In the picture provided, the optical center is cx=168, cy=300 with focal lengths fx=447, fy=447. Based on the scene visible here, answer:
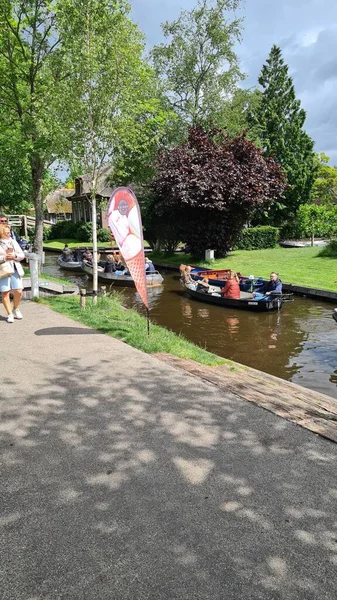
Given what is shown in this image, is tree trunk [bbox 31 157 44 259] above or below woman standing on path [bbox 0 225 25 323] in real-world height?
above

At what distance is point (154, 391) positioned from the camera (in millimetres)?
5461

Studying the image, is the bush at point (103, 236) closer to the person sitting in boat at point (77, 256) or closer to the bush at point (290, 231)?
the person sitting in boat at point (77, 256)

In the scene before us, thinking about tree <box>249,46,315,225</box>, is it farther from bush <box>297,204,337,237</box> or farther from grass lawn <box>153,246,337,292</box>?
grass lawn <box>153,246,337,292</box>

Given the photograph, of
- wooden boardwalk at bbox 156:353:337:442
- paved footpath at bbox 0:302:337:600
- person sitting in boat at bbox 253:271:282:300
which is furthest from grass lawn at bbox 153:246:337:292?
paved footpath at bbox 0:302:337:600

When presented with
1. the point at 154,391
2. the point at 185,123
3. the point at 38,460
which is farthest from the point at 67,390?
the point at 185,123

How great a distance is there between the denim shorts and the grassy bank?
1.43 metres

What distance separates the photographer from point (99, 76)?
1147cm

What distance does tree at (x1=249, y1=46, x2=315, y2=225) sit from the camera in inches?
1698

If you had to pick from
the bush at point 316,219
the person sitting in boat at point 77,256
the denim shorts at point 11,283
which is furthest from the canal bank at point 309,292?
the bush at point 316,219

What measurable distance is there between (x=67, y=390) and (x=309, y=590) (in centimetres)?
366

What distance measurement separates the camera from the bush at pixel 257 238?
3300 centimetres

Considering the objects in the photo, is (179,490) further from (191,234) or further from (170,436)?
(191,234)

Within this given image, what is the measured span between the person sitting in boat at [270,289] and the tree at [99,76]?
23.1 ft

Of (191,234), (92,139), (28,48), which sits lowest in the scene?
(191,234)
